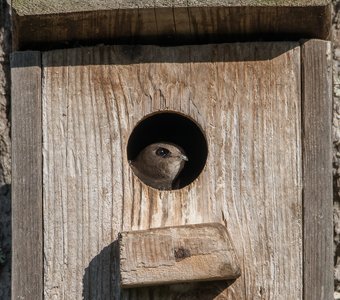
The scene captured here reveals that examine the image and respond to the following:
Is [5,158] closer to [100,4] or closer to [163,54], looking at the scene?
[163,54]

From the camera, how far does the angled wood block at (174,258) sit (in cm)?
337

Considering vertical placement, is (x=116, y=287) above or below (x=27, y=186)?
below

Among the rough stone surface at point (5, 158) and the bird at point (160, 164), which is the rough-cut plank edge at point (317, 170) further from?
the rough stone surface at point (5, 158)

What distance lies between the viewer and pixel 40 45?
3.73 m

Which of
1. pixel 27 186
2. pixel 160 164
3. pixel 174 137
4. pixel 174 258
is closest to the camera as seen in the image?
pixel 174 258

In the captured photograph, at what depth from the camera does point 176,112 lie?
144 inches

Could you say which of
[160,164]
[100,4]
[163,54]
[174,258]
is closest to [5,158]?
[160,164]

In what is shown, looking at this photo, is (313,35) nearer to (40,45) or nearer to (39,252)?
(40,45)

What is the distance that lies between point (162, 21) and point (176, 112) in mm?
291

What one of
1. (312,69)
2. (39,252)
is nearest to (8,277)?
(39,252)

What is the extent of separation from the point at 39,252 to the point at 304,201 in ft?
2.77

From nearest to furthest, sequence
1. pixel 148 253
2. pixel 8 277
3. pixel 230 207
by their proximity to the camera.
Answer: pixel 148 253 < pixel 230 207 < pixel 8 277

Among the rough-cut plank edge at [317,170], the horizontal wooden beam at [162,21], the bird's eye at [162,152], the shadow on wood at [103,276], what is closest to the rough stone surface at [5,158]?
the bird's eye at [162,152]

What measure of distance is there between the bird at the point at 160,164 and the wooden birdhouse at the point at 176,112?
2.43 ft
